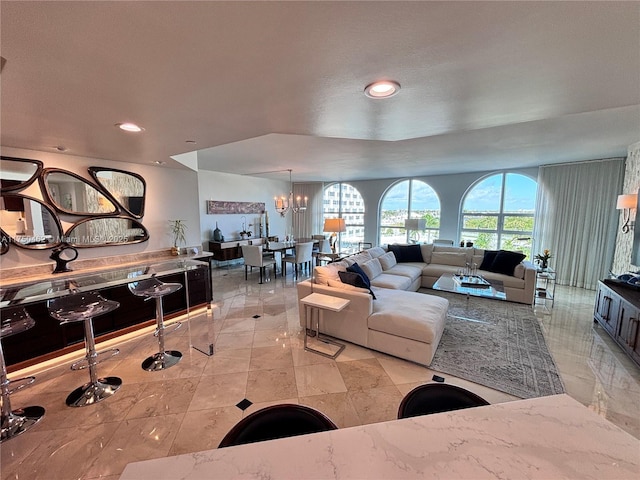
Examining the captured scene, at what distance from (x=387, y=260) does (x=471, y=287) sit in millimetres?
1592

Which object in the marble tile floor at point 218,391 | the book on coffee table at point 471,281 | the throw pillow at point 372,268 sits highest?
the throw pillow at point 372,268

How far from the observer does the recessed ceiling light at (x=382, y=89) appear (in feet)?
4.83

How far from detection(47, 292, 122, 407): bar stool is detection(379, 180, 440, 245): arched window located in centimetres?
660

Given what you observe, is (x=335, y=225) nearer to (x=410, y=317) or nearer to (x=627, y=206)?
(x=410, y=317)

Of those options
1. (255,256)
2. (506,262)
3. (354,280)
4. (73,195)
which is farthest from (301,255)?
(506,262)

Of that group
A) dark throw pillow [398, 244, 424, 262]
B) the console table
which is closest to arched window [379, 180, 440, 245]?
dark throw pillow [398, 244, 424, 262]

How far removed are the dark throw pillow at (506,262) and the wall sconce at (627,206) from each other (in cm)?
141

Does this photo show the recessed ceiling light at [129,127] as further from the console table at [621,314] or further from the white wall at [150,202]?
the console table at [621,314]

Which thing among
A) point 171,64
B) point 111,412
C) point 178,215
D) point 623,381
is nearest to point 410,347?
point 623,381

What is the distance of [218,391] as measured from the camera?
2.26 meters

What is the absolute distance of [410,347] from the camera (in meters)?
2.63

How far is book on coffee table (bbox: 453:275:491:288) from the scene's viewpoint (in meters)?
3.90

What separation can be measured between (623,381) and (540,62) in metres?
3.04

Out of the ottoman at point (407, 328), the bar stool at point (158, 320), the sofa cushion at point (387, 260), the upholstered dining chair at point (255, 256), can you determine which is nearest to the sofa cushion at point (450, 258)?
the sofa cushion at point (387, 260)
